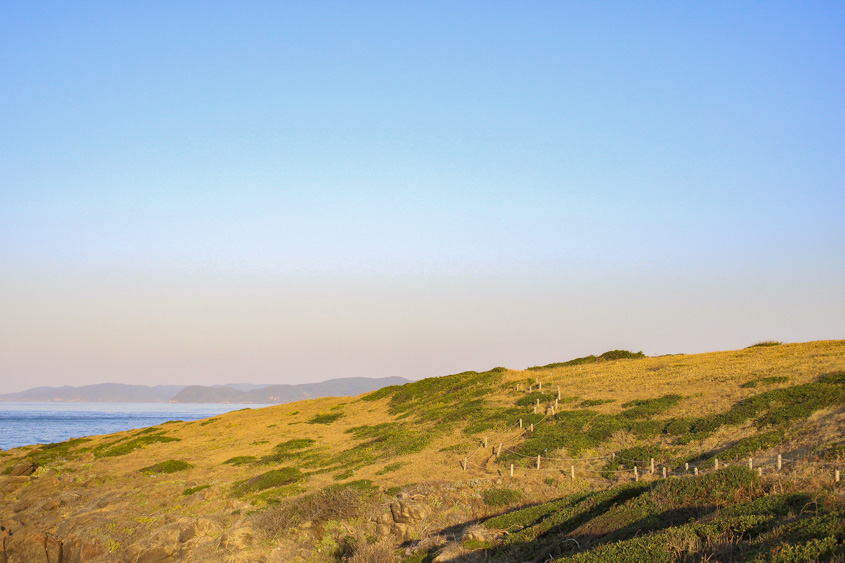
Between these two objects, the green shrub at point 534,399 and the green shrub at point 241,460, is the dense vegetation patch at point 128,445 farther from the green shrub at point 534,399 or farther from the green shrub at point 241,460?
the green shrub at point 534,399

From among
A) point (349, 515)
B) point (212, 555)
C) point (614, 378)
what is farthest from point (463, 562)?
point (614, 378)

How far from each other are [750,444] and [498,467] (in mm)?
11798

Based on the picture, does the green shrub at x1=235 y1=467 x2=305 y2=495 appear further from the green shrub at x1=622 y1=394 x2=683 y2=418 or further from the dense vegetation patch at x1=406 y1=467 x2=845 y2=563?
the green shrub at x1=622 y1=394 x2=683 y2=418

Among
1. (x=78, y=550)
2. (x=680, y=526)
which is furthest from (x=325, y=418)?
(x=680, y=526)

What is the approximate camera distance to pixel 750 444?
79.0ft

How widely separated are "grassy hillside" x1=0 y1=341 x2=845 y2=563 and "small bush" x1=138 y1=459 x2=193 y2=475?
9.2 inches

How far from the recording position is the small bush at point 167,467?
39.3 m

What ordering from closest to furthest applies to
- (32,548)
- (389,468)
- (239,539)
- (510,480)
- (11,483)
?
(239,539), (510,480), (32,548), (389,468), (11,483)

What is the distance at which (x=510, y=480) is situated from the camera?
26141 mm

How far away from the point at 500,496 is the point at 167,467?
1073 inches

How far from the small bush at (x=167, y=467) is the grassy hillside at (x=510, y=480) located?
9.2 inches

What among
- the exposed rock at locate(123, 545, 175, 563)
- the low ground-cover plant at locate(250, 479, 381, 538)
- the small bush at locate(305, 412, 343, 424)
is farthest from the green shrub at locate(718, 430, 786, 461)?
the small bush at locate(305, 412, 343, 424)

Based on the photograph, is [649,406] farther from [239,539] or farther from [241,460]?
[241,460]

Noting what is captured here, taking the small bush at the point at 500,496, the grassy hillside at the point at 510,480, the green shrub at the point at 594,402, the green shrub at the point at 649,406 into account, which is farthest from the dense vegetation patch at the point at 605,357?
the small bush at the point at 500,496
